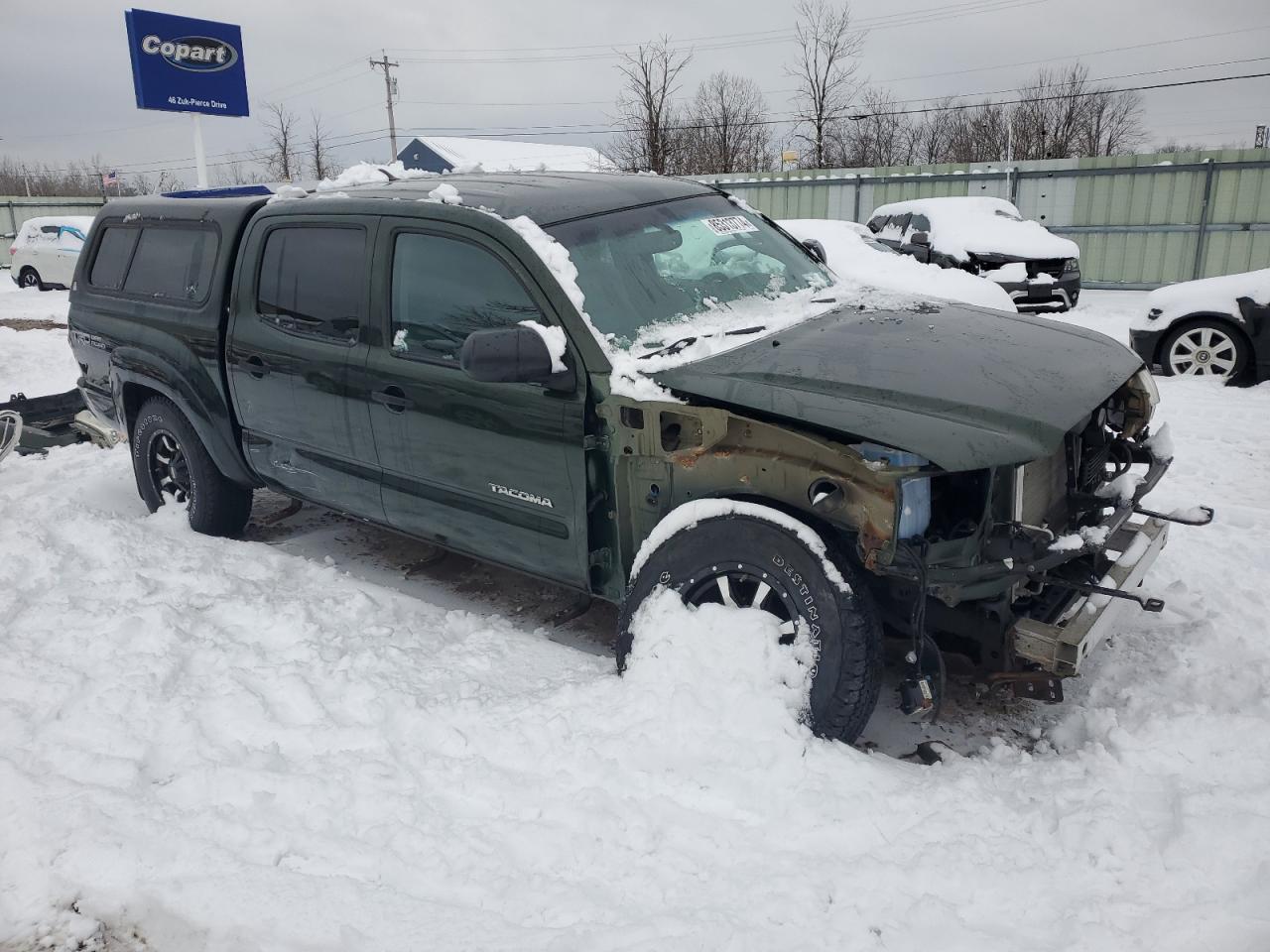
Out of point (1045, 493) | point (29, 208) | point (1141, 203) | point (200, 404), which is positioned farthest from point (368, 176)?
point (29, 208)

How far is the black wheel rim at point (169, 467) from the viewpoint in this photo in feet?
17.9

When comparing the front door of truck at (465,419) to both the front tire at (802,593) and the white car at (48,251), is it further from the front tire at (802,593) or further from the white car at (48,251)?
the white car at (48,251)

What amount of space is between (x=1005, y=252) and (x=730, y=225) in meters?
10.4

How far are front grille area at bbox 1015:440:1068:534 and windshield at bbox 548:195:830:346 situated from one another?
1360 mm

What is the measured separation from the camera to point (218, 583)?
14.9 ft

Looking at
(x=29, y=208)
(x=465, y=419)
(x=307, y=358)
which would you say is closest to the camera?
(x=465, y=419)

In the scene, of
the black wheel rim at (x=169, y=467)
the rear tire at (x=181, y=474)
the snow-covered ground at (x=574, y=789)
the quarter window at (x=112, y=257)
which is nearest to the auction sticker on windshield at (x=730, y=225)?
the snow-covered ground at (x=574, y=789)

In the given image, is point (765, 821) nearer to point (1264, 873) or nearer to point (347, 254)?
point (1264, 873)

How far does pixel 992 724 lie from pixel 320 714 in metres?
2.37

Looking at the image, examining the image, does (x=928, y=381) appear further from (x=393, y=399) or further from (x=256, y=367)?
(x=256, y=367)

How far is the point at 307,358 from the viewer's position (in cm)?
438

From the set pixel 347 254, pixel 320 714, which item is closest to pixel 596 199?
pixel 347 254

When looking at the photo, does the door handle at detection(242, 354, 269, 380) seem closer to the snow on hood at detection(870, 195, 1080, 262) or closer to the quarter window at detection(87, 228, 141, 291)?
the quarter window at detection(87, 228, 141, 291)

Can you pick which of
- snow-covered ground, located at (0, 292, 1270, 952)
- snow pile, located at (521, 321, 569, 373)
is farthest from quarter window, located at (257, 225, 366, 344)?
snow-covered ground, located at (0, 292, 1270, 952)
